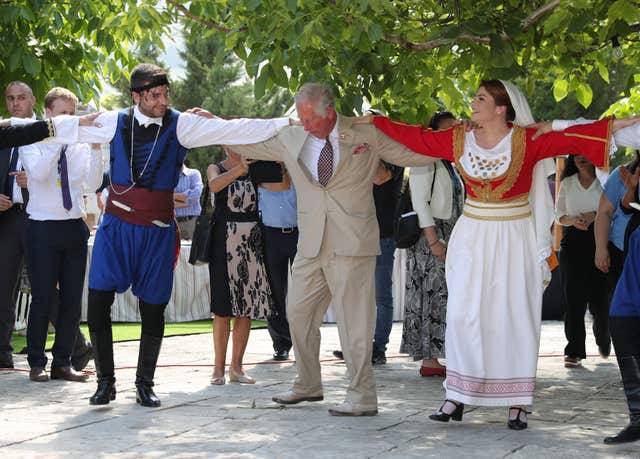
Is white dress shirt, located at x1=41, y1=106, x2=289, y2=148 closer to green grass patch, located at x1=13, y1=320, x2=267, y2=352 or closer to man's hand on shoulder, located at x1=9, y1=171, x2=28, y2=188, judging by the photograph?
man's hand on shoulder, located at x1=9, y1=171, x2=28, y2=188

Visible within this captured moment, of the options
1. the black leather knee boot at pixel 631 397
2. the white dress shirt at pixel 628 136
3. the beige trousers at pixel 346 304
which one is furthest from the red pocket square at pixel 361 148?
the black leather knee boot at pixel 631 397

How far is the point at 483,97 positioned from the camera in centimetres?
649

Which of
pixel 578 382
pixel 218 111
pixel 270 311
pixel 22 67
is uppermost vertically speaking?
pixel 218 111

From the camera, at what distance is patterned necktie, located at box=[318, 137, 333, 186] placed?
22.0 ft

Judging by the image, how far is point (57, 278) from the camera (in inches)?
329

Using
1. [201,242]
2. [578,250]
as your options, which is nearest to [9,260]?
[201,242]

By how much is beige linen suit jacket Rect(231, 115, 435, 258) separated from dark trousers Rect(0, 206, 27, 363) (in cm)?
296

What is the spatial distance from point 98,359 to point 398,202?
312 cm

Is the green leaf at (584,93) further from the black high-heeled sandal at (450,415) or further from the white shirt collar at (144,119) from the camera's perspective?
the white shirt collar at (144,119)

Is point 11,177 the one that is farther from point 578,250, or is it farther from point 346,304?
point 578,250

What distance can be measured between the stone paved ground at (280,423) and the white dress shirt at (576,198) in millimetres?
1365

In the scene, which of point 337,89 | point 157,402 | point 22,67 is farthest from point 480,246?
point 22,67

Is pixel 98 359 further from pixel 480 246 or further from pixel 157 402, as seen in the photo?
pixel 480 246

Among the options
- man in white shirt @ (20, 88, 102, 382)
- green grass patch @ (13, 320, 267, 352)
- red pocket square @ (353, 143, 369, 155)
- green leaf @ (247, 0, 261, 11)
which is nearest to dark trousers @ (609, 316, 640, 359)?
red pocket square @ (353, 143, 369, 155)
